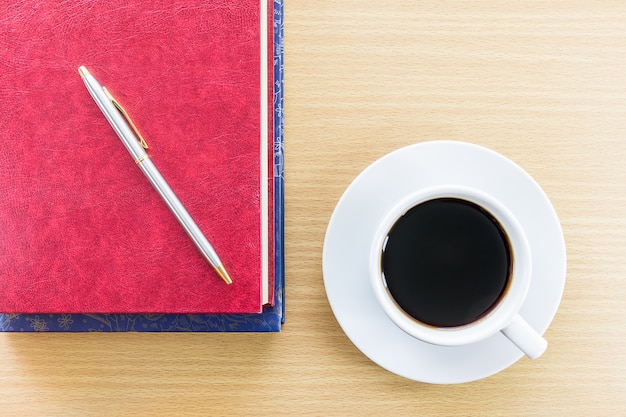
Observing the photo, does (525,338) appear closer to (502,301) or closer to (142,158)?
(502,301)

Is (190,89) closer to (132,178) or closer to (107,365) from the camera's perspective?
(132,178)

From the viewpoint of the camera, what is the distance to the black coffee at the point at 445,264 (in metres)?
0.51

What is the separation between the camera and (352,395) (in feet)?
1.85

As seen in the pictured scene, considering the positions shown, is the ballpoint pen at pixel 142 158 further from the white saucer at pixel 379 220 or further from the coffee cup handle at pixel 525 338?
the coffee cup handle at pixel 525 338

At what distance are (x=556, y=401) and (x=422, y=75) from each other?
0.36 metres

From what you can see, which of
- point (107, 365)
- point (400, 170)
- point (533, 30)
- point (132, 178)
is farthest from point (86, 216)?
point (533, 30)

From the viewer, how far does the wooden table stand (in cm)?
55

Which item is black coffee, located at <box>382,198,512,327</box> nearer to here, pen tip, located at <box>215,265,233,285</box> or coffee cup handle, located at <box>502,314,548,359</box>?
coffee cup handle, located at <box>502,314,548,359</box>

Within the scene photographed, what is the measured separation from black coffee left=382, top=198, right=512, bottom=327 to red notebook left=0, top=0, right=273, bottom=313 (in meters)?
0.13

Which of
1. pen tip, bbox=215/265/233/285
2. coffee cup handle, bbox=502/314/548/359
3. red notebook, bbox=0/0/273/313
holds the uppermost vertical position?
red notebook, bbox=0/0/273/313

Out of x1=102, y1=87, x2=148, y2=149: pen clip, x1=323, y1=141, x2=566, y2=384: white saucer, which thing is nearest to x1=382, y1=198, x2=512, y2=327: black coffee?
x1=323, y1=141, x2=566, y2=384: white saucer

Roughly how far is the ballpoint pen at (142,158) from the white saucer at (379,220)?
0.11 metres

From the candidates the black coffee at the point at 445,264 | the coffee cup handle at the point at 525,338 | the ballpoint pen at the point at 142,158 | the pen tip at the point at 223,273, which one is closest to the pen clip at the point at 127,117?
the ballpoint pen at the point at 142,158

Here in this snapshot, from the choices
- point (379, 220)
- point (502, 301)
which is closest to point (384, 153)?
point (379, 220)
